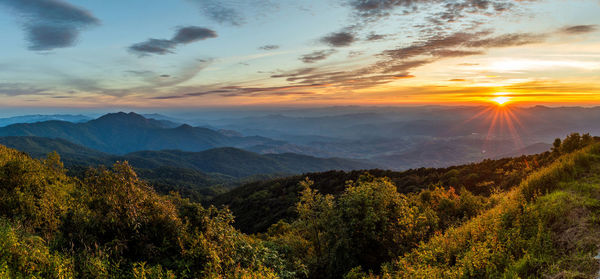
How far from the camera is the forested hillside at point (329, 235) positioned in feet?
27.1

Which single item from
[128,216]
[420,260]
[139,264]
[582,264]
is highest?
[128,216]

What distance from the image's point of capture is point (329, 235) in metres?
14.7

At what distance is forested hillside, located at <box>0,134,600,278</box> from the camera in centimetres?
826

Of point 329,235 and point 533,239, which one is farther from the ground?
point 533,239

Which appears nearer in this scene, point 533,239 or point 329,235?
point 533,239

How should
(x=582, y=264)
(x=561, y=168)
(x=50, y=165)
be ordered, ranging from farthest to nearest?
(x=50, y=165) < (x=561, y=168) < (x=582, y=264)

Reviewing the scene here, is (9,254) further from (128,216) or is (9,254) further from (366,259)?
(366,259)

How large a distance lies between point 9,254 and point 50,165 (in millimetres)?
32595

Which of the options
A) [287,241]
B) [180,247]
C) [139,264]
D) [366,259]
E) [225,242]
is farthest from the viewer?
[287,241]

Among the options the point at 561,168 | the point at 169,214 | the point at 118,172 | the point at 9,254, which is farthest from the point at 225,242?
the point at 561,168

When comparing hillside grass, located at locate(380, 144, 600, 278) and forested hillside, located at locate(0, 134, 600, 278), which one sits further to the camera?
forested hillside, located at locate(0, 134, 600, 278)

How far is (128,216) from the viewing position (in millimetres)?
10367

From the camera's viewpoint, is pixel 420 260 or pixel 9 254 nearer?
pixel 9 254

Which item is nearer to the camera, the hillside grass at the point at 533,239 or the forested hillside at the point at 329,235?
the hillside grass at the point at 533,239
